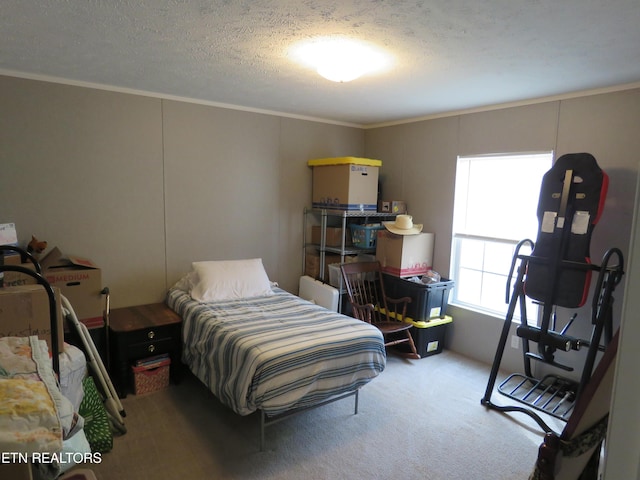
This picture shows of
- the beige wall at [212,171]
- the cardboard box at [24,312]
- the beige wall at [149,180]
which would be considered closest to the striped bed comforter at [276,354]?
the beige wall at [149,180]

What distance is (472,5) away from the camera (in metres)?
1.75

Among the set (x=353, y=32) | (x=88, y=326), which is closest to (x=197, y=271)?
(x=88, y=326)

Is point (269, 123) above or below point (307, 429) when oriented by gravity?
above

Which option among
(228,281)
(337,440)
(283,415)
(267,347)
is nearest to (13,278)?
(228,281)

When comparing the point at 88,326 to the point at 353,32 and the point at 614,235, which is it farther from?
the point at 614,235

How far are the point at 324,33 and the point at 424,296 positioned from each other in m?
2.66

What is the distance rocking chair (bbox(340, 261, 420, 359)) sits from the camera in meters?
3.94

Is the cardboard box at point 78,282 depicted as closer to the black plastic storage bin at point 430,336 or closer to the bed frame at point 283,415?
the bed frame at point 283,415

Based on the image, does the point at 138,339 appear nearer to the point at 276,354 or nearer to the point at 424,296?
the point at 276,354

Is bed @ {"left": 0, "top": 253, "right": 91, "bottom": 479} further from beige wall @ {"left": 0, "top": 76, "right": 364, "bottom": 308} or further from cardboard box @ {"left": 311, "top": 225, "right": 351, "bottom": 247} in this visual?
cardboard box @ {"left": 311, "top": 225, "right": 351, "bottom": 247}

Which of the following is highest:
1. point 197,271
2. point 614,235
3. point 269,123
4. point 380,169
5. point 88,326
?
point 269,123

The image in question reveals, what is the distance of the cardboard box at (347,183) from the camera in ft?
13.9

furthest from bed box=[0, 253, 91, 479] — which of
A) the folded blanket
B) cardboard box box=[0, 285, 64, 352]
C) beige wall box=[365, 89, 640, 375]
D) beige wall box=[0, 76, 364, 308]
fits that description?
beige wall box=[365, 89, 640, 375]

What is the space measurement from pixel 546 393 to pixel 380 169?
114 inches
